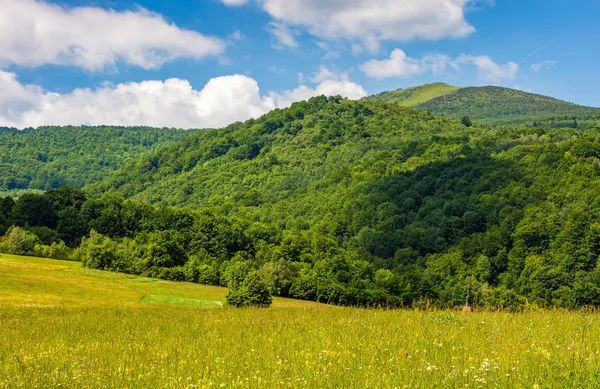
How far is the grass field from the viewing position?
6883 mm

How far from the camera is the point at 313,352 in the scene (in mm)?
9078

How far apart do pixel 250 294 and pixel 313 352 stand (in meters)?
28.4

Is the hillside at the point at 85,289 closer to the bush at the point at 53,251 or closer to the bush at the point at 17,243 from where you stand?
the bush at the point at 17,243

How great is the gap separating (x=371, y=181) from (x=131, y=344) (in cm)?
16817

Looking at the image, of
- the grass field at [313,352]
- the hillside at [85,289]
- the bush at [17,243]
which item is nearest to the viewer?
the grass field at [313,352]

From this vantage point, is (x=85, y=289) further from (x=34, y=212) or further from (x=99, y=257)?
(x=34, y=212)

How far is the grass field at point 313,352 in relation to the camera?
271 inches

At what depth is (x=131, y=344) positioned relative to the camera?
11.0 m

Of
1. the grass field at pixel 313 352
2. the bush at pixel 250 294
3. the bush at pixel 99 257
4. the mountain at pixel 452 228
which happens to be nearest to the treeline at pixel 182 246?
the bush at pixel 99 257

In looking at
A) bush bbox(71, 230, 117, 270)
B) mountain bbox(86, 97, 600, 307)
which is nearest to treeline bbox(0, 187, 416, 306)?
bush bbox(71, 230, 117, 270)

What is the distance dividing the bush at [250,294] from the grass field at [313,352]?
2083 cm

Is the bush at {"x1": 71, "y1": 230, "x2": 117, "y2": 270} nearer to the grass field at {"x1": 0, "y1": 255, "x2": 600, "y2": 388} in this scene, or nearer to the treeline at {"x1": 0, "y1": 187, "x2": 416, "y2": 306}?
the treeline at {"x1": 0, "y1": 187, "x2": 416, "y2": 306}

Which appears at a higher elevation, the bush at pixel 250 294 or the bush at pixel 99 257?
the bush at pixel 250 294

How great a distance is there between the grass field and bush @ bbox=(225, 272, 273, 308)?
20.8 metres
